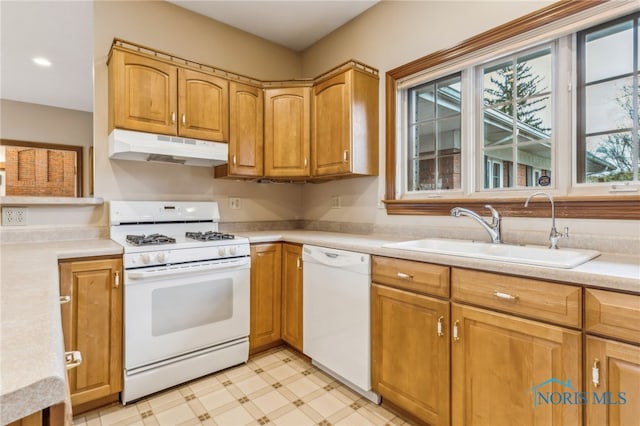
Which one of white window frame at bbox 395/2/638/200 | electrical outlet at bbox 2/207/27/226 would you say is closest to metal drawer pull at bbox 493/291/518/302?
white window frame at bbox 395/2/638/200

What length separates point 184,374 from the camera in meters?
2.02

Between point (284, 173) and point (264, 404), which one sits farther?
point (284, 173)

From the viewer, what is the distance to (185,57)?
2639 mm

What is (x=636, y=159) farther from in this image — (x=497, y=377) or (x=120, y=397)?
(x=120, y=397)

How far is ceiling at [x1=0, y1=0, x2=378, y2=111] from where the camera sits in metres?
2.29

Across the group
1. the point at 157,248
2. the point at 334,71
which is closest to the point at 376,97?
the point at 334,71

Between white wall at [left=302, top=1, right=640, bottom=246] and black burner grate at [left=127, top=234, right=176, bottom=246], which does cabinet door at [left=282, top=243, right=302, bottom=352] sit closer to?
white wall at [left=302, top=1, right=640, bottom=246]

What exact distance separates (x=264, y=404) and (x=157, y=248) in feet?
3.55

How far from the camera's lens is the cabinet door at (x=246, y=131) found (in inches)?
100

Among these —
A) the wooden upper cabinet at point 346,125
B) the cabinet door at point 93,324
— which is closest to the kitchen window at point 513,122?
the wooden upper cabinet at point 346,125

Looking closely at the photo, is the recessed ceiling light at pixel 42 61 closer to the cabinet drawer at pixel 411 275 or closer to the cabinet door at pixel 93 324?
the cabinet door at pixel 93 324

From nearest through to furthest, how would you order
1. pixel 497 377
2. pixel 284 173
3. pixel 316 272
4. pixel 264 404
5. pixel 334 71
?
pixel 497 377
pixel 264 404
pixel 316 272
pixel 334 71
pixel 284 173

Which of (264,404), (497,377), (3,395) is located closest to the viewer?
(3,395)

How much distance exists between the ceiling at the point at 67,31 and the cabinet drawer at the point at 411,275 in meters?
2.09
